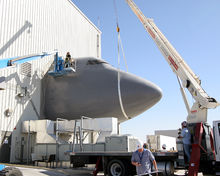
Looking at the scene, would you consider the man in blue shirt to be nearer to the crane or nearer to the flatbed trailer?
the flatbed trailer

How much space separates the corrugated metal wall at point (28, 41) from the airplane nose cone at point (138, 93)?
6840 millimetres

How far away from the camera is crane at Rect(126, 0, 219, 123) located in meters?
10.2

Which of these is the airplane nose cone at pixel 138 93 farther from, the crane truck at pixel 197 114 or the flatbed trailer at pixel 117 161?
the flatbed trailer at pixel 117 161

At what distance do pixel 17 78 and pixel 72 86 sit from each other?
4.08 metres

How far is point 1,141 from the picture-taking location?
16609 mm

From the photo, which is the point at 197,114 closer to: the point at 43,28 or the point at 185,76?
the point at 185,76

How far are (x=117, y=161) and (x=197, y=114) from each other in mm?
3737

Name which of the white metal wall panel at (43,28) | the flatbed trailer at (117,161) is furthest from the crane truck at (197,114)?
the white metal wall panel at (43,28)

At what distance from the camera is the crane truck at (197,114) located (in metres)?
8.59

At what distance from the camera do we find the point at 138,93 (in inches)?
616

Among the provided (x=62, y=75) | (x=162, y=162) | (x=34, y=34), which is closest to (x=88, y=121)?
(x=62, y=75)

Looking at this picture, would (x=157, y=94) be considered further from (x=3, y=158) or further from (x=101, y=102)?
(x=3, y=158)

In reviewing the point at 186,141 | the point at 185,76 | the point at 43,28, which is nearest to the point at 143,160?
the point at 186,141

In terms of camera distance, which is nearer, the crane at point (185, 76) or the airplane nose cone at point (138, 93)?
the crane at point (185, 76)
